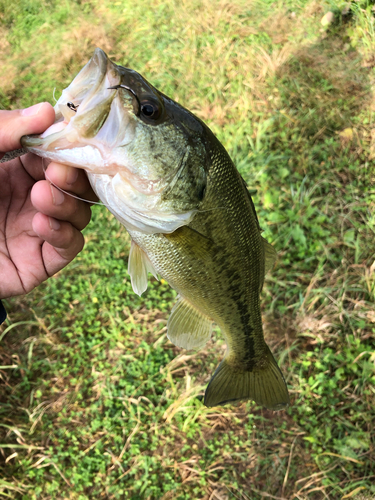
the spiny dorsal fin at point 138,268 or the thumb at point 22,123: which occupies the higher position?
the thumb at point 22,123

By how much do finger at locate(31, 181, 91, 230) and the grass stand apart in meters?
1.72

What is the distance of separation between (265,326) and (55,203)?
7.35 feet

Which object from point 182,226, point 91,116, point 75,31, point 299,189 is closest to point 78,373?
point 182,226

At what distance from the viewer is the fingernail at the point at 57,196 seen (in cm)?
144

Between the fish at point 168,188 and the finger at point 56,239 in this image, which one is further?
the finger at point 56,239

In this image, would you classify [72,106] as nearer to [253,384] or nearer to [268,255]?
[268,255]

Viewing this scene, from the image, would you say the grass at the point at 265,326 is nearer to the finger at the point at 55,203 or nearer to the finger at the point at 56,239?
the finger at the point at 56,239

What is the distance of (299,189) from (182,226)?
2.37 meters

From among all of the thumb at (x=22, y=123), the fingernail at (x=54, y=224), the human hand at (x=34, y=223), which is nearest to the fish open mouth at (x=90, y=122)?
the thumb at (x=22, y=123)

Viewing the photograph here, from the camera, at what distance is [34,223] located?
60.9 inches

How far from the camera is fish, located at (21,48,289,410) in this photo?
3.80 feet

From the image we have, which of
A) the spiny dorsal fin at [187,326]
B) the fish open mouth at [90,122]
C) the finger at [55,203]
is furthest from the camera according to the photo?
the spiny dorsal fin at [187,326]

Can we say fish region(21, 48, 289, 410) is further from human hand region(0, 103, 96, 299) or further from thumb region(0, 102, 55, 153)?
human hand region(0, 103, 96, 299)

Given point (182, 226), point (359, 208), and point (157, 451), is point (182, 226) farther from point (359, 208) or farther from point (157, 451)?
point (359, 208)
